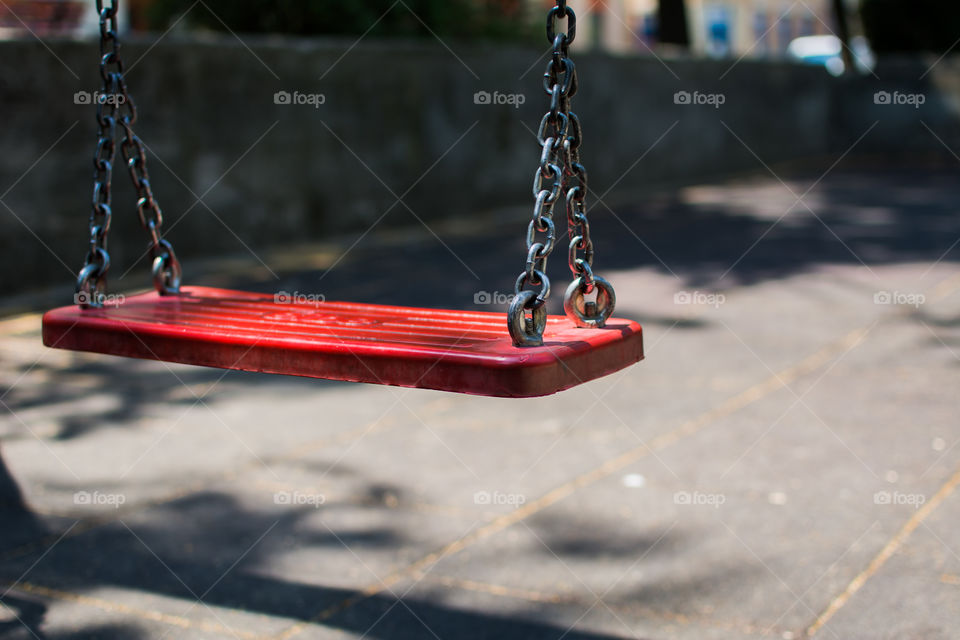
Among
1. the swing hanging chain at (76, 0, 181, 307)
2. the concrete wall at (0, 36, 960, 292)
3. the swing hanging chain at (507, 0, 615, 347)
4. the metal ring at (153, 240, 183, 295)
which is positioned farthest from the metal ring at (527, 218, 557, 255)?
the concrete wall at (0, 36, 960, 292)

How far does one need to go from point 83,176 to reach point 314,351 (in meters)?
5.96

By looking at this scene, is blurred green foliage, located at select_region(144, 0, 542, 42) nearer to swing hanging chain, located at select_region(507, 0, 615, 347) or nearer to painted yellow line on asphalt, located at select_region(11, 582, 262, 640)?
painted yellow line on asphalt, located at select_region(11, 582, 262, 640)

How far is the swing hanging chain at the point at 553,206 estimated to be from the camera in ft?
8.04

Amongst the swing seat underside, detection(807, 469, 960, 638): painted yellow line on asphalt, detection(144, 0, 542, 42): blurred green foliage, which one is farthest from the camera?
detection(144, 0, 542, 42): blurred green foliage

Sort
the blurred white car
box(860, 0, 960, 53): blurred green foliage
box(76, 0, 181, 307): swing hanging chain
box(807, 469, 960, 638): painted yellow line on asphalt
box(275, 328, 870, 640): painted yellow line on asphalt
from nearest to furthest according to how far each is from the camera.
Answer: box(807, 469, 960, 638): painted yellow line on asphalt
box(275, 328, 870, 640): painted yellow line on asphalt
box(76, 0, 181, 307): swing hanging chain
box(860, 0, 960, 53): blurred green foliage
the blurred white car

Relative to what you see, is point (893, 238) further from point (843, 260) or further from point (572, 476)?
point (572, 476)

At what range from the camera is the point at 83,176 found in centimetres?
794

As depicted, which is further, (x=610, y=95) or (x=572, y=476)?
(x=610, y=95)

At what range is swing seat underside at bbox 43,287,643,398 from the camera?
2.36 m

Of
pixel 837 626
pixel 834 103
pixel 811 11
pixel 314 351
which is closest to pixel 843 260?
pixel 837 626

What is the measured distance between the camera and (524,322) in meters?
2.49

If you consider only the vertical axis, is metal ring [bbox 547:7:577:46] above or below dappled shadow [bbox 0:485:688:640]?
above

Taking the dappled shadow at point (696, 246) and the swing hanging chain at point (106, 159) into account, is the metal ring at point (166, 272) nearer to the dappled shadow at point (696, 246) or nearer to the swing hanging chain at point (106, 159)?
the swing hanging chain at point (106, 159)

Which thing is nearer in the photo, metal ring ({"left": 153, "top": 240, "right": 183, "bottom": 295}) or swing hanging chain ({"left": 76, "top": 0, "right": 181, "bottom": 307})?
swing hanging chain ({"left": 76, "top": 0, "right": 181, "bottom": 307})
